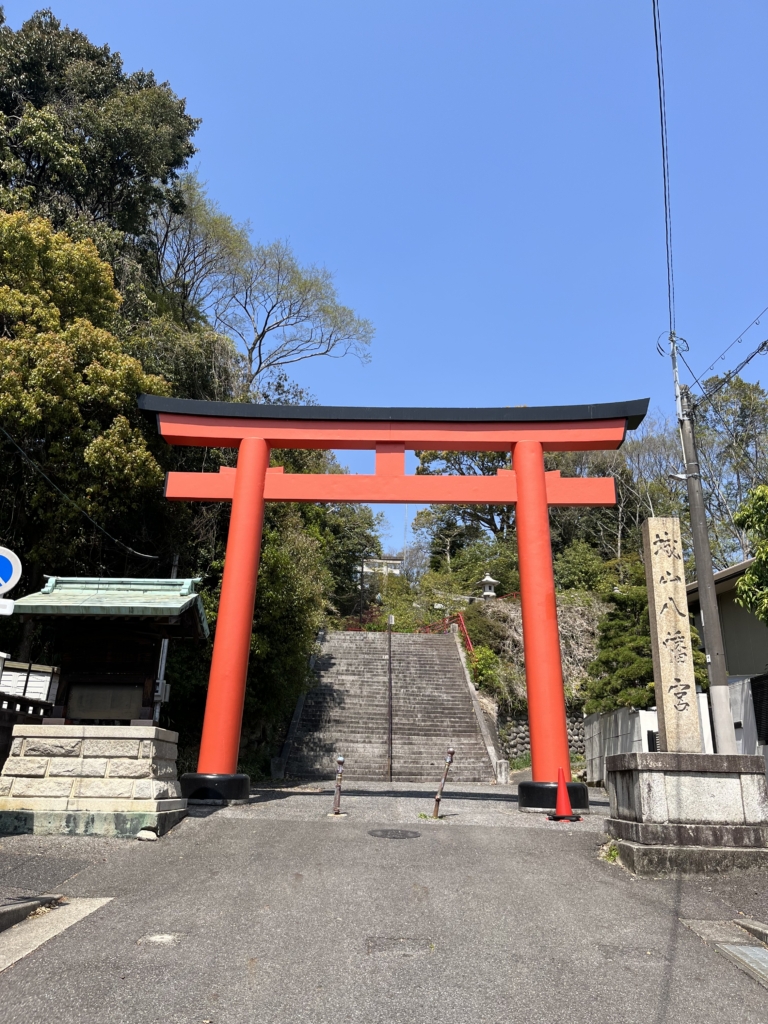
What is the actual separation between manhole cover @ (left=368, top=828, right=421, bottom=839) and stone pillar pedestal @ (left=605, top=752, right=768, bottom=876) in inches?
88.4

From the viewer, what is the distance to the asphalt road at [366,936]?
324 centimetres

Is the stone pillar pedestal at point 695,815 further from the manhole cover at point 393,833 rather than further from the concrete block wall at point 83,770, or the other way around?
the concrete block wall at point 83,770

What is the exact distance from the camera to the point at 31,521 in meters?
12.5

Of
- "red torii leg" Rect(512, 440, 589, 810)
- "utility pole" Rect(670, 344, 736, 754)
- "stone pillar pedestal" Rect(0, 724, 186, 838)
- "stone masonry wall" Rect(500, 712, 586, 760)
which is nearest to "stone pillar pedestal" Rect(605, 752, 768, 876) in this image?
"utility pole" Rect(670, 344, 736, 754)

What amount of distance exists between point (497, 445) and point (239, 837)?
23.0 ft

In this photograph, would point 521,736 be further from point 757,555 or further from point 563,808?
point 757,555

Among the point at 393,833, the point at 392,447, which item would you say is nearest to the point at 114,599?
the point at 393,833

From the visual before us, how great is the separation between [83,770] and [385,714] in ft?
37.1

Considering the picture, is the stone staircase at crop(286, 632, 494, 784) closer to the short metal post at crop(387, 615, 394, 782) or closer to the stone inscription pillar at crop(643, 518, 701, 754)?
the short metal post at crop(387, 615, 394, 782)

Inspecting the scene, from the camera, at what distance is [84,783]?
7.25 meters

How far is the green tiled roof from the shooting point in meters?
7.84

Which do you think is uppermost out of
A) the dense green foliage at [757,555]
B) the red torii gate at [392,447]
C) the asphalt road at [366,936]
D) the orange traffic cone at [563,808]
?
the red torii gate at [392,447]

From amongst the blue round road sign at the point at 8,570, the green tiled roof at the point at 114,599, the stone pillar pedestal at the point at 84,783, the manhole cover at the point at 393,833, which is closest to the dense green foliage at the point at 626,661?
the manhole cover at the point at 393,833

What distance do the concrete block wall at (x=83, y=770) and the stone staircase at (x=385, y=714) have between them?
339 inches
